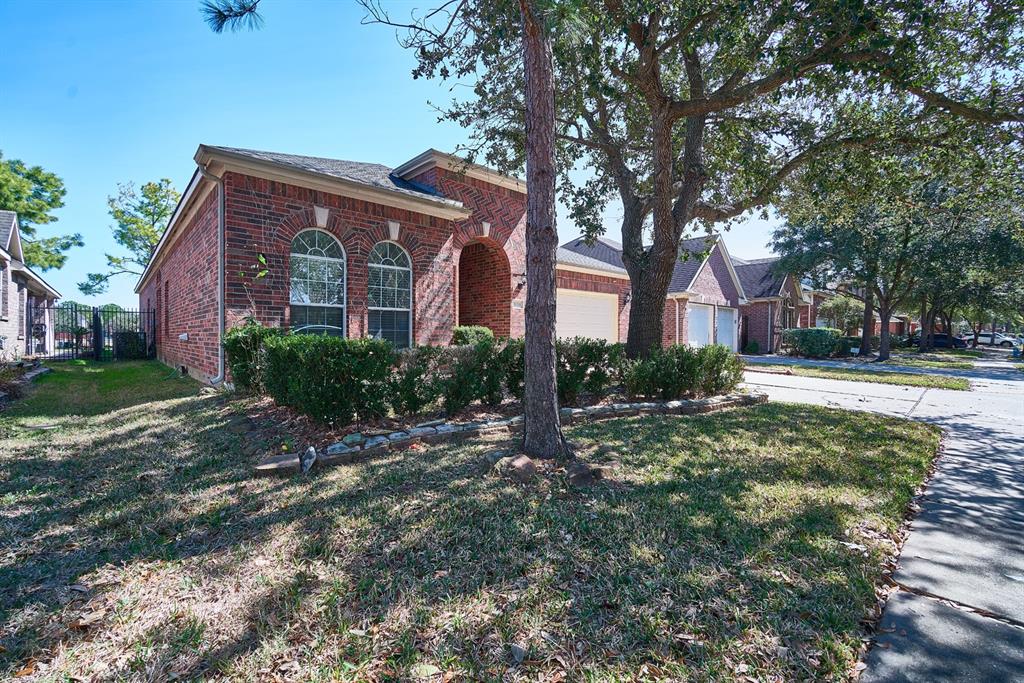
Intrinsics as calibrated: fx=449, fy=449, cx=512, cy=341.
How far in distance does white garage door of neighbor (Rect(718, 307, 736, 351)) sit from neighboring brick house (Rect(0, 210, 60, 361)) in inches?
1046

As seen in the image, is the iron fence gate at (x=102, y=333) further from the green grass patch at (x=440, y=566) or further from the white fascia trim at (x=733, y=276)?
the white fascia trim at (x=733, y=276)

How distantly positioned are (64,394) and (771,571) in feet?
37.2

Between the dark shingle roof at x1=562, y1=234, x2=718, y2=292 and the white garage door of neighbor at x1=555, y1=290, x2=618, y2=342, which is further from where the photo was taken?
the dark shingle roof at x1=562, y1=234, x2=718, y2=292

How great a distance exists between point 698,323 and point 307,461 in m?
20.4

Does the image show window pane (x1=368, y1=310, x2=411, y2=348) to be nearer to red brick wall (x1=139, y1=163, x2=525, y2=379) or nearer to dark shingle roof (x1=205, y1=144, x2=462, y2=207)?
red brick wall (x1=139, y1=163, x2=525, y2=379)

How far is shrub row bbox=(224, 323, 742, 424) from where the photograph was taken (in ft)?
15.8

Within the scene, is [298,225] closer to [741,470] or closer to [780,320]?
[741,470]

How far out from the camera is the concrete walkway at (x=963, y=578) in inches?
76.2

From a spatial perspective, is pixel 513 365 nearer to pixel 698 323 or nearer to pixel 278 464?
pixel 278 464

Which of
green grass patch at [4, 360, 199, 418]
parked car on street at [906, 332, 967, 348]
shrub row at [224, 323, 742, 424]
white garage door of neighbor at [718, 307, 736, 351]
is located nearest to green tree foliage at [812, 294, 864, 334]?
parked car on street at [906, 332, 967, 348]

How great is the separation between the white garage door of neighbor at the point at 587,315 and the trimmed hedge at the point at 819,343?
13115 millimetres

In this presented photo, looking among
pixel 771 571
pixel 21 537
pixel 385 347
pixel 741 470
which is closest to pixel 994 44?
pixel 741 470

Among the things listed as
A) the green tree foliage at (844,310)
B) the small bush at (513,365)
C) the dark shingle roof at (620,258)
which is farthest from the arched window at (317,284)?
the green tree foliage at (844,310)

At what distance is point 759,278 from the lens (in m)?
27.8
